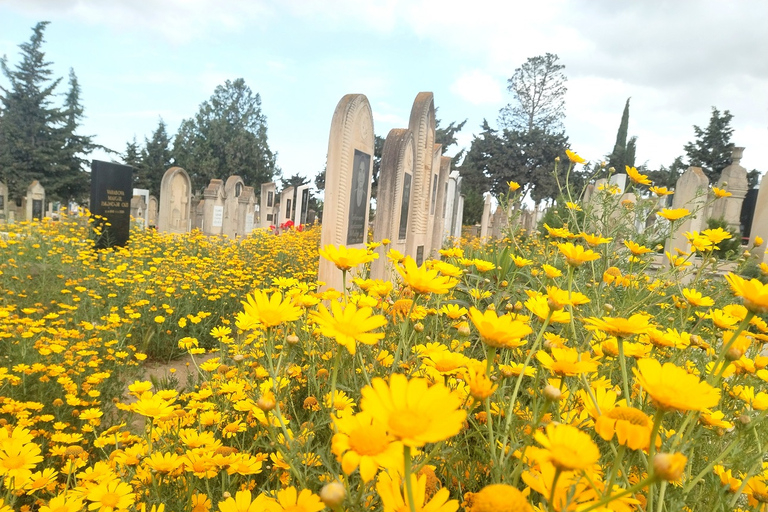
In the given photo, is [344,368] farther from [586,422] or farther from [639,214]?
[639,214]

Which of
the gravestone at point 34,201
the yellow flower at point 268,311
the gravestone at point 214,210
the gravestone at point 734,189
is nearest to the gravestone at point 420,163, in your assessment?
the yellow flower at point 268,311

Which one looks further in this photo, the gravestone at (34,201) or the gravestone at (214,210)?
the gravestone at (34,201)

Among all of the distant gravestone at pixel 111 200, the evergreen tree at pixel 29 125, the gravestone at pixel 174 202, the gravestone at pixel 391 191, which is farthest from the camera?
the evergreen tree at pixel 29 125

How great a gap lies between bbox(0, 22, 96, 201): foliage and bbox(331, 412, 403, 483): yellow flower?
1372 inches

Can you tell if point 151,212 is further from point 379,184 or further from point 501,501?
point 501,501

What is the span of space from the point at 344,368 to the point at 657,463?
1.05 metres

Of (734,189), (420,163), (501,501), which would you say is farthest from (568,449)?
(734,189)

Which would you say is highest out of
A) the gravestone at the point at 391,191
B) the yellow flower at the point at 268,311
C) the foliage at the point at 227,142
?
the foliage at the point at 227,142

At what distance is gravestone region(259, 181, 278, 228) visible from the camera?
17.0 metres

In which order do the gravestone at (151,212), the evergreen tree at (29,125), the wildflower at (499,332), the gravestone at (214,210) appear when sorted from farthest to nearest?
the evergreen tree at (29,125) < the gravestone at (151,212) < the gravestone at (214,210) < the wildflower at (499,332)

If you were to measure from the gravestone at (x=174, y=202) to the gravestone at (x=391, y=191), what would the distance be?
666 centimetres

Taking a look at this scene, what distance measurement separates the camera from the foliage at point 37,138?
2827 centimetres

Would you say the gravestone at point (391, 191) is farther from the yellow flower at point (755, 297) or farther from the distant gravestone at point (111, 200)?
the distant gravestone at point (111, 200)

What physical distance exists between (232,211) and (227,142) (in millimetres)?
27564
